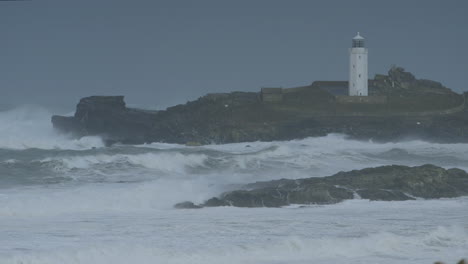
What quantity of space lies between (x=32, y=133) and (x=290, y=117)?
1276 cm

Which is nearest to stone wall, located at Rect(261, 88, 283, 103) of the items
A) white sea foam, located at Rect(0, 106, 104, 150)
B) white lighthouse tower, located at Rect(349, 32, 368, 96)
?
white lighthouse tower, located at Rect(349, 32, 368, 96)

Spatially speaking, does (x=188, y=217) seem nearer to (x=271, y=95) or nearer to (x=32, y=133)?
(x=271, y=95)

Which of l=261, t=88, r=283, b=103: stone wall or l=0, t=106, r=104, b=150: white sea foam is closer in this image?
l=0, t=106, r=104, b=150: white sea foam

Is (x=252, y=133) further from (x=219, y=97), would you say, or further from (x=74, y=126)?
(x=74, y=126)

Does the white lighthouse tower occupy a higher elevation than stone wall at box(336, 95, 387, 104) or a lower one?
higher

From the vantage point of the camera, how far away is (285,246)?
19.0 m

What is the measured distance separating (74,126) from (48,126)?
4385mm

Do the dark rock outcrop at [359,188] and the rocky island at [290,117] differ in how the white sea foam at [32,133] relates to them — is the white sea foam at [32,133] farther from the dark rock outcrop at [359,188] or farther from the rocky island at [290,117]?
the dark rock outcrop at [359,188]

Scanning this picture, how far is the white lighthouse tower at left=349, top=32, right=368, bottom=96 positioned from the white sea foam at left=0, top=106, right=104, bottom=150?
12.6 m

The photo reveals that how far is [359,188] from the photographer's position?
83.7 feet

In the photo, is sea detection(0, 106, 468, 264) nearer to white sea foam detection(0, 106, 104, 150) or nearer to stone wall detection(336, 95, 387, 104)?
white sea foam detection(0, 106, 104, 150)

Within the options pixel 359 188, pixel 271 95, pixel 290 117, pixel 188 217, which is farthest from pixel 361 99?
pixel 188 217

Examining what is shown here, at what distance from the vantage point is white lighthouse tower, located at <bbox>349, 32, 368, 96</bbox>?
5250cm

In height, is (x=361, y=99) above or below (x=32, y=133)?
above
